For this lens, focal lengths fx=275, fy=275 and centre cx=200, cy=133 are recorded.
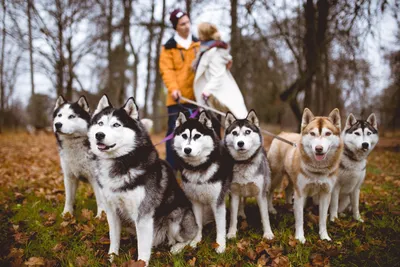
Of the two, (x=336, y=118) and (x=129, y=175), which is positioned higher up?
(x=336, y=118)

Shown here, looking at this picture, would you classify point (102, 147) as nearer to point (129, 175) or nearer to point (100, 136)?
point (100, 136)

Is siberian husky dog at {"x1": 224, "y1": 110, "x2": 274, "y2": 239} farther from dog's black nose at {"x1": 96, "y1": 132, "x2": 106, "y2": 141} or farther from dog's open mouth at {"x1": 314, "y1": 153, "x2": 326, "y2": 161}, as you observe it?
dog's black nose at {"x1": 96, "y1": 132, "x2": 106, "y2": 141}

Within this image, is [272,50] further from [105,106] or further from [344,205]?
[105,106]

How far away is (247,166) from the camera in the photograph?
338 cm

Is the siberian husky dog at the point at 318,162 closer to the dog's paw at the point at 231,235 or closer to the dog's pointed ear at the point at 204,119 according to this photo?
the dog's paw at the point at 231,235

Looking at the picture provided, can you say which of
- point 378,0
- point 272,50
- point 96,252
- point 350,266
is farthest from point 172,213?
point 272,50

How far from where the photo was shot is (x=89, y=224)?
3.61 m

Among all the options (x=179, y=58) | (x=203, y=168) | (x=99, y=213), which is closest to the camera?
(x=203, y=168)

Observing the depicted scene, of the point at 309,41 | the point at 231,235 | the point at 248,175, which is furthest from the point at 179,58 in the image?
the point at 309,41

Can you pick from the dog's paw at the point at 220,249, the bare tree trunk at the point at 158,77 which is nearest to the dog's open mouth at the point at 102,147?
the dog's paw at the point at 220,249

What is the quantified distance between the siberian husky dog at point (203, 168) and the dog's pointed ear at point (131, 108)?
562mm

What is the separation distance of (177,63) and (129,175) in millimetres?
2441

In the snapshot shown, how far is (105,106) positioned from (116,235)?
1395mm

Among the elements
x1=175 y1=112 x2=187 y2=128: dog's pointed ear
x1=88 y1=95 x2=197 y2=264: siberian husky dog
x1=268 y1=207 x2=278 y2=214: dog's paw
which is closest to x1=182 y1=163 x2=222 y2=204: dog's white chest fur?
x1=88 y1=95 x2=197 y2=264: siberian husky dog
